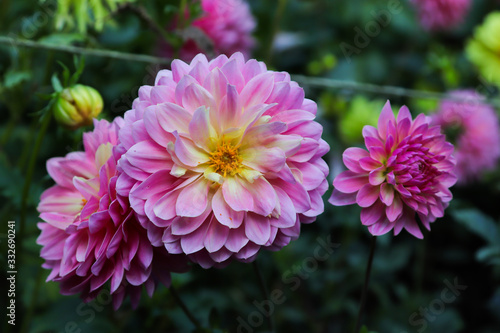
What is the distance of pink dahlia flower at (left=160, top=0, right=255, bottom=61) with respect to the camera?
1096mm

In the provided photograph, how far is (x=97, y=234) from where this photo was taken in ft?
1.84

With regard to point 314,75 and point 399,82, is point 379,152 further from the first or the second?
point 399,82

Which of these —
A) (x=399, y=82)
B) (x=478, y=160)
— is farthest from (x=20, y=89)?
(x=399, y=82)

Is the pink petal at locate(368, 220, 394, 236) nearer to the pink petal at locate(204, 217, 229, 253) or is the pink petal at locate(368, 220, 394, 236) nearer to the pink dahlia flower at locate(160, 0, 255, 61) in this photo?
the pink petal at locate(204, 217, 229, 253)

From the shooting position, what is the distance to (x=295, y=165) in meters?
0.56

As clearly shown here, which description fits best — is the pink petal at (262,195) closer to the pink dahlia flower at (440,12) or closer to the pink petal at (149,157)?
the pink petal at (149,157)

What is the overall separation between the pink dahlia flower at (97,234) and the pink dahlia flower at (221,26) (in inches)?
20.7

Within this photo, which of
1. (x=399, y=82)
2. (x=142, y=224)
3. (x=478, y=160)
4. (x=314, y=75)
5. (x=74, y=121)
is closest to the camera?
(x=142, y=224)

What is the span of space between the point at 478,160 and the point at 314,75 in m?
0.51

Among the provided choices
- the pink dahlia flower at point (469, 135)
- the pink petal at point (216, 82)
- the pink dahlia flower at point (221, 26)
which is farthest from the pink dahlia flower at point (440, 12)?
the pink petal at point (216, 82)

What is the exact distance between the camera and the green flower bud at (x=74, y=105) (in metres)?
0.68

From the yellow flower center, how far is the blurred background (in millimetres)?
262

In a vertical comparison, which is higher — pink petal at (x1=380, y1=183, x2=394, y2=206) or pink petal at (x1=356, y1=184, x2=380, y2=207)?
pink petal at (x1=380, y1=183, x2=394, y2=206)

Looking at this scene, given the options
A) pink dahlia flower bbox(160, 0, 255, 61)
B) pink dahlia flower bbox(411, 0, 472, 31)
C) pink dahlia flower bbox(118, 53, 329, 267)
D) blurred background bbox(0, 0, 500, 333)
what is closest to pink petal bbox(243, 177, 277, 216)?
pink dahlia flower bbox(118, 53, 329, 267)
